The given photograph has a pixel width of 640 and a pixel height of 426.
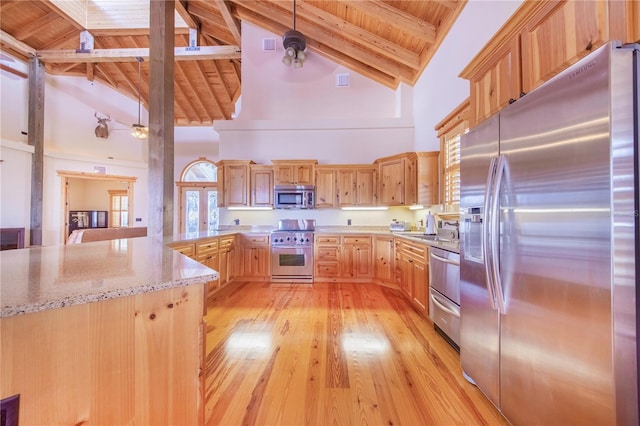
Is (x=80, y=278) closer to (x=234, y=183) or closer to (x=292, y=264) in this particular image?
(x=292, y=264)

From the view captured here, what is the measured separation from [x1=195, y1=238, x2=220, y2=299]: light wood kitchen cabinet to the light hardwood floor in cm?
43

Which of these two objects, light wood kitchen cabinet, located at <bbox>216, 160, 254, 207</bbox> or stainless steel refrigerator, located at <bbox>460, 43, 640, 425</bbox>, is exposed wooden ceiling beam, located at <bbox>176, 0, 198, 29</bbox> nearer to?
light wood kitchen cabinet, located at <bbox>216, 160, 254, 207</bbox>

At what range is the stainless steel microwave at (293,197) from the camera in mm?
4742

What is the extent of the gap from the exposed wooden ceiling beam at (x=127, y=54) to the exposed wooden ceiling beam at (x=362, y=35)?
7.16 feet

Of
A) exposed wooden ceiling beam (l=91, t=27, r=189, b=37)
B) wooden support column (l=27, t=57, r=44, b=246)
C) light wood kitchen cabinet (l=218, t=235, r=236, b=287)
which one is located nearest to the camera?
light wood kitchen cabinet (l=218, t=235, r=236, b=287)

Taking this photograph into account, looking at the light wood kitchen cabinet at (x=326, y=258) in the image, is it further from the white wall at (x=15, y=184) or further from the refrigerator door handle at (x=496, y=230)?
the white wall at (x=15, y=184)

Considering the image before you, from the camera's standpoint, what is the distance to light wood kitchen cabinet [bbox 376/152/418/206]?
4.24 m

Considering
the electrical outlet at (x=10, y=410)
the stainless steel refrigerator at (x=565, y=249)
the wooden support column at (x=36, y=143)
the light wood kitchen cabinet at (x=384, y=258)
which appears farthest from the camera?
the wooden support column at (x=36, y=143)

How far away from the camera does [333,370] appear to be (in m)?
1.87

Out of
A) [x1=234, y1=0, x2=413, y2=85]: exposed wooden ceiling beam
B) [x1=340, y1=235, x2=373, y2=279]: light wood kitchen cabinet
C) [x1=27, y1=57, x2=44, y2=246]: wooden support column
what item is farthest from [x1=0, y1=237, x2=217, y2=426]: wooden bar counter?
[x1=27, y1=57, x2=44, y2=246]: wooden support column

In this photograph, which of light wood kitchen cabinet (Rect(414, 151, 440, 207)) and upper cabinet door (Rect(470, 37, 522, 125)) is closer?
upper cabinet door (Rect(470, 37, 522, 125))

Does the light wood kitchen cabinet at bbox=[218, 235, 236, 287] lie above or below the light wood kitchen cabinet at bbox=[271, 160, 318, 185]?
below

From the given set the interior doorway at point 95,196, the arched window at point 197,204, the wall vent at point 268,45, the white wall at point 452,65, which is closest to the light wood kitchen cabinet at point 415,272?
the white wall at point 452,65

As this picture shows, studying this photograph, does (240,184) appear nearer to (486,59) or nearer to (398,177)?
(398,177)
